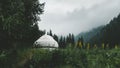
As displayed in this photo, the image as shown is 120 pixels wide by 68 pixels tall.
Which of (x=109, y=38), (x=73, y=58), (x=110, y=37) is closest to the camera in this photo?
(x=73, y=58)

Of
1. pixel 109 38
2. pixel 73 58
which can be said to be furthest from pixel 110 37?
pixel 73 58

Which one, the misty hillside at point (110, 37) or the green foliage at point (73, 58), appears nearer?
the green foliage at point (73, 58)

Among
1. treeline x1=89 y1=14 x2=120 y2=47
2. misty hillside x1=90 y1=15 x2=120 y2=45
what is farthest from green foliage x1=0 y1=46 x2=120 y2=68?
misty hillside x1=90 y1=15 x2=120 y2=45

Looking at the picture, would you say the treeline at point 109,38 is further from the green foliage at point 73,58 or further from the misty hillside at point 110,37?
the green foliage at point 73,58

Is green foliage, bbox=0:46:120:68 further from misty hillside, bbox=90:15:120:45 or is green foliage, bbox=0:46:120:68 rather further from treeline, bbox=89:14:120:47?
misty hillside, bbox=90:15:120:45

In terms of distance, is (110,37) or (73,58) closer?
(73,58)

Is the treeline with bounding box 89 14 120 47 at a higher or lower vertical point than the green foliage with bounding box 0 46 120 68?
higher

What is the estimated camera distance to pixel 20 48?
7305mm

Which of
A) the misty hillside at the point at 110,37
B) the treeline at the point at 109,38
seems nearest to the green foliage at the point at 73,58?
the treeline at the point at 109,38

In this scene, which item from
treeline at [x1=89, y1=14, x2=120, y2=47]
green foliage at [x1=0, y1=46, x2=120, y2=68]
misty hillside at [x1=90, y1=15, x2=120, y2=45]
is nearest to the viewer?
green foliage at [x1=0, y1=46, x2=120, y2=68]

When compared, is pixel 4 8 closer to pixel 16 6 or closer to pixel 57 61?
pixel 16 6

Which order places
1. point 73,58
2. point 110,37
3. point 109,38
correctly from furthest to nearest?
point 110,37
point 109,38
point 73,58

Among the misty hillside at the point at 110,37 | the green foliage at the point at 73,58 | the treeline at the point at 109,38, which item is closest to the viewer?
the green foliage at the point at 73,58

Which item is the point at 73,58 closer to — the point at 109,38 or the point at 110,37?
the point at 109,38
